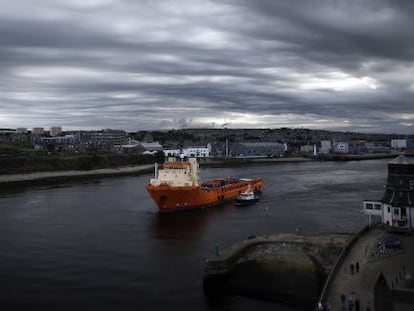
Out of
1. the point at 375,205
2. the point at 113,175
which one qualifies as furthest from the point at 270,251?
the point at 113,175

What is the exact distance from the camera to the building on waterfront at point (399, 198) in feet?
66.7

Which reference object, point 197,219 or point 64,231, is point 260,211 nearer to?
point 197,219

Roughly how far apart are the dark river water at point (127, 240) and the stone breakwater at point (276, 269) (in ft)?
Result: 2.45

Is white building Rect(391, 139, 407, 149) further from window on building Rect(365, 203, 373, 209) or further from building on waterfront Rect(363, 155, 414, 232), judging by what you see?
building on waterfront Rect(363, 155, 414, 232)

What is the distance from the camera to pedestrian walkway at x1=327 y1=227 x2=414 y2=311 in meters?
12.8

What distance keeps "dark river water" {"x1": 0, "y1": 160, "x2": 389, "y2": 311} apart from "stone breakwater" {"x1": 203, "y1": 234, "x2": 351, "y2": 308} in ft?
2.45

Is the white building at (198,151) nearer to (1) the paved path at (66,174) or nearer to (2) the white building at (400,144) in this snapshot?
(1) the paved path at (66,174)

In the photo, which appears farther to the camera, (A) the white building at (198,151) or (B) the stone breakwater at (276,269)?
(A) the white building at (198,151)

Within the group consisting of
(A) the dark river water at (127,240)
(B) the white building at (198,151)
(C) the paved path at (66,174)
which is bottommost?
(A) the dark river water at (127,240)

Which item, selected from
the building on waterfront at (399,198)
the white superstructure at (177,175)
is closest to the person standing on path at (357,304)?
the building on waterfront at (399,198)

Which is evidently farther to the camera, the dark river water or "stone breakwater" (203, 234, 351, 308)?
the dark river water

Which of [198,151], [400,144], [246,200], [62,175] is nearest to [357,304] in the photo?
[246,200]

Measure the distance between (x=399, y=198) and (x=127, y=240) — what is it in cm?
1442

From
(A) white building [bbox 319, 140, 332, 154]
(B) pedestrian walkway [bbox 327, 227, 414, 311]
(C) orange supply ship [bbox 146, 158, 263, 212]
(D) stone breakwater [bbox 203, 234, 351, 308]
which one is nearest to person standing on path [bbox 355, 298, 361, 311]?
(B) pedestrian walkway [bbox 327, 227, 414, 311]
